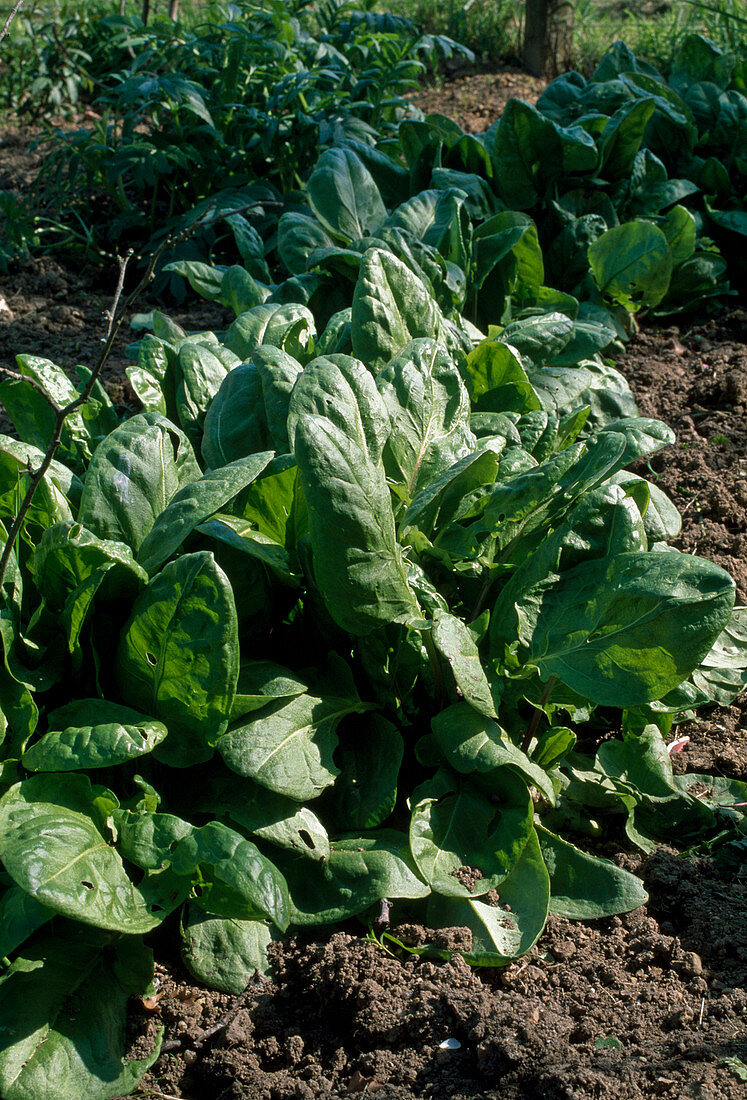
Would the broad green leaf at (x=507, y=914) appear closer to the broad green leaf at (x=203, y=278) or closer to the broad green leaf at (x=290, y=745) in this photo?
the broad green leaf at (x=290, y=745)

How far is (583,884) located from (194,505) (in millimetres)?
1091

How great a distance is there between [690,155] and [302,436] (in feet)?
12.2

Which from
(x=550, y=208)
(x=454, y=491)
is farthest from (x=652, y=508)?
(x=550, y=208)

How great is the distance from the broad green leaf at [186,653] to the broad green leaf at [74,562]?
92 millimetres

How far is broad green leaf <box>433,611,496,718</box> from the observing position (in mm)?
1859

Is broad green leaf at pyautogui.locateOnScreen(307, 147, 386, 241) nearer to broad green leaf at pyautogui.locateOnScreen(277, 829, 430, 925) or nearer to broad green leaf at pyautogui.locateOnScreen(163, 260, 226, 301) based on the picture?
broad green leaf at pyautogui.locateOnScreen(163, 260, 226, 301)

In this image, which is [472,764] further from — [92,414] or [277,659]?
[92,414]

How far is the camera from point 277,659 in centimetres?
226

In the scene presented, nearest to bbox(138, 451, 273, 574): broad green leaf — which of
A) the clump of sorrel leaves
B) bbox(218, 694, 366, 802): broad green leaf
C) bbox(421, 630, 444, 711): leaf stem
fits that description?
the clump of sorrel leaves

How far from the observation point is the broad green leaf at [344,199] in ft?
11.2

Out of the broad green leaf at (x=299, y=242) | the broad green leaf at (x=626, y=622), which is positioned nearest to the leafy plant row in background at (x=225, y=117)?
the broad green leaf at (x=299, y=242)

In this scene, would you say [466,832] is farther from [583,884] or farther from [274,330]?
[274,330]

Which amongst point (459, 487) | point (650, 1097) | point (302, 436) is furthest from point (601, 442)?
point (650, 1097)

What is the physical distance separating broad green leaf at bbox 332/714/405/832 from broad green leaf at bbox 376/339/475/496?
56 cm
